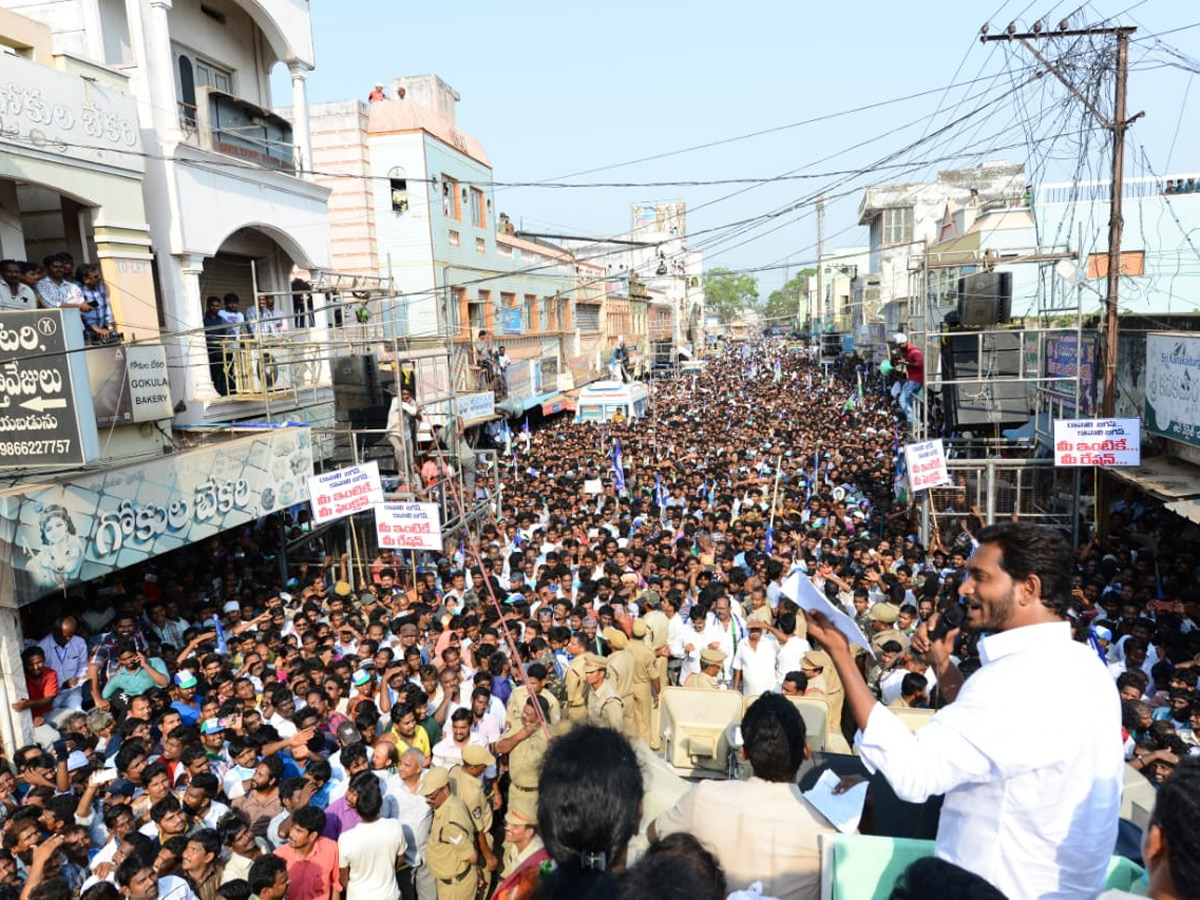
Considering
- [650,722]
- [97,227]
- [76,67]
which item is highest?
[76,67]

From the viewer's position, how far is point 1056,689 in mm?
2119

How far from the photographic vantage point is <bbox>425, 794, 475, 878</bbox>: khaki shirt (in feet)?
15.1

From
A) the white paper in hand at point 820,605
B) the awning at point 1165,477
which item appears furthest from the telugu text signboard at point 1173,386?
the white paper in hand at point 820,605

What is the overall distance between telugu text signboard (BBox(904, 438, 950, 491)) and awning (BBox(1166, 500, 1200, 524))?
272 centimetres

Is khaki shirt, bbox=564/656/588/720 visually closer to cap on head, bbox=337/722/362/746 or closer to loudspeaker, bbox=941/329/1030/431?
cap on head, bbox=337/722/362/746

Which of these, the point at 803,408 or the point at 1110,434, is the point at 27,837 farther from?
the point at 803,408

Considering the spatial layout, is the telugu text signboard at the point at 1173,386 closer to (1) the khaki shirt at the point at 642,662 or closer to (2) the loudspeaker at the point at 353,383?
(1) the khaki shirt at the point at 642,662

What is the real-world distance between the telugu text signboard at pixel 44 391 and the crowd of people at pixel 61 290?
579mm

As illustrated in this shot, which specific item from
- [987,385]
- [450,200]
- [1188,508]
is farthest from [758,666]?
[450,200]

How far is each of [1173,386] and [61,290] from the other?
12726mm

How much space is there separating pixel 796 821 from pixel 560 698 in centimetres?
405

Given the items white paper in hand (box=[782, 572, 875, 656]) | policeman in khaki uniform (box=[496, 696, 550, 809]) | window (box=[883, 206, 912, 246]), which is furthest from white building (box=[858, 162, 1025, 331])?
white paper in hand (box=[782, 572, 875, 656])

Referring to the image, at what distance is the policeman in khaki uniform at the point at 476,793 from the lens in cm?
489

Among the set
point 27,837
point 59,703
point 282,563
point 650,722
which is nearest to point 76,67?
point 282,563
